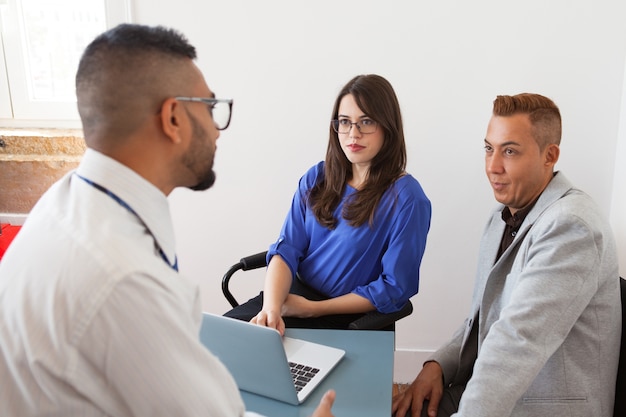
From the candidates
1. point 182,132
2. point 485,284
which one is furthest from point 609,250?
point 182,132

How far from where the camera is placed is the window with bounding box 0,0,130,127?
290cm

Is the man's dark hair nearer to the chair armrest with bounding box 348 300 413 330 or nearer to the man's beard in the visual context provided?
the man's beard

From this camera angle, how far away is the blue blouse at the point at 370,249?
2074 mm

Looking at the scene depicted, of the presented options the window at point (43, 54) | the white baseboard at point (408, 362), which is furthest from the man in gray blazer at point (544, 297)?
the window at point (43, 54)

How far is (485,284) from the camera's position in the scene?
1.72 metres

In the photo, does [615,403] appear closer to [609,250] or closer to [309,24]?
[609,250]

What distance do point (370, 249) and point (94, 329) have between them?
141 cm

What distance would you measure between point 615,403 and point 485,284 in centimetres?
44

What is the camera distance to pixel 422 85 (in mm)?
2656

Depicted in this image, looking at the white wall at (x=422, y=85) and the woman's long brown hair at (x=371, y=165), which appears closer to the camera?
the woman's long brown hair at (x=371, y=165)

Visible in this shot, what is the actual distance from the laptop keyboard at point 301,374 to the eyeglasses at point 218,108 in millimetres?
627

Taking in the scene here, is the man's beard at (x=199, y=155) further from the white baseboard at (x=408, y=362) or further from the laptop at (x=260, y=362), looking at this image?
the white baseboard at (x=408, y=362)

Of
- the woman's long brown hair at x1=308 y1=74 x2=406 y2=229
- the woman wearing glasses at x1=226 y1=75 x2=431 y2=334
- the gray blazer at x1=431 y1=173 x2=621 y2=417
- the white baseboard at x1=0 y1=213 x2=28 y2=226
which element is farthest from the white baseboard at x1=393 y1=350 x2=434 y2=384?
the white baseboard at x1=0 y1=213 x2=28 y2=226

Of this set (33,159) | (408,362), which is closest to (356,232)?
(408,362)
